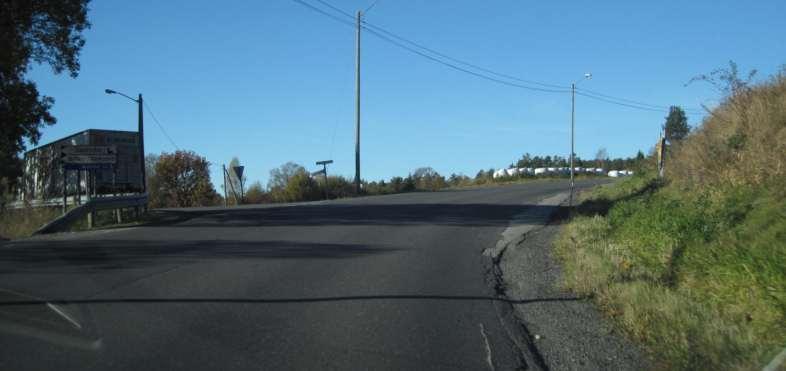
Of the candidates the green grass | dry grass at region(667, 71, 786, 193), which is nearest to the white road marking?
the green grass

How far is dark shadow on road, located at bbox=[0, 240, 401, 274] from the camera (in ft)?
42.0

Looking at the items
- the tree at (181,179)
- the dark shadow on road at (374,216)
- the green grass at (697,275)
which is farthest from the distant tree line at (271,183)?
the green grass at (697,275)

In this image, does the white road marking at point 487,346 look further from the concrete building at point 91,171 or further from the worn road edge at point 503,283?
the concrete building at point 91,171

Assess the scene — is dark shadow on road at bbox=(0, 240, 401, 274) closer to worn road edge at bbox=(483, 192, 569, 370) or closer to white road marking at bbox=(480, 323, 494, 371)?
worn road edge at bbox=(483, 192, 569, 370)

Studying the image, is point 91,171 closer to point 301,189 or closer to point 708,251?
point 301,189

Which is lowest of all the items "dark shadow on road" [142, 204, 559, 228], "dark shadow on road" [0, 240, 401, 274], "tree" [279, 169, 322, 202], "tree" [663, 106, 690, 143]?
"dark shadow on road" [0, 240, 401, 274]

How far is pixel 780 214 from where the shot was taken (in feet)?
32.5

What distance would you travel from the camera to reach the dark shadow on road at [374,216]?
20344mm

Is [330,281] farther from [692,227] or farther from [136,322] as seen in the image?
[692,227]

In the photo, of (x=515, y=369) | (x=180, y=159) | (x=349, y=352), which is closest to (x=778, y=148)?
(x=515, y=369)

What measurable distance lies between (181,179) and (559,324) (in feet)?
188

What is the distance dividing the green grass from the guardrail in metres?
14.2

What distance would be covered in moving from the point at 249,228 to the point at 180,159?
45.4 metres

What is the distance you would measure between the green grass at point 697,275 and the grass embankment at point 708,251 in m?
0.02
